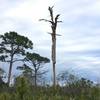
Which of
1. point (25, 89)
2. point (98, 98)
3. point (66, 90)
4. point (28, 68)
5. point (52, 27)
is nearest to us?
point (25, 89)

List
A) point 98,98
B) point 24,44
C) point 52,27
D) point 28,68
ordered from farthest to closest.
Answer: point 28,68 < point 24,44 < point 52,27 < point 98,98

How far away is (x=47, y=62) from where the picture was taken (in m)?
54.5

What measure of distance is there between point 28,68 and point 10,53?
11.8 feet

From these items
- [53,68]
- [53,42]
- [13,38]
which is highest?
[13,38]

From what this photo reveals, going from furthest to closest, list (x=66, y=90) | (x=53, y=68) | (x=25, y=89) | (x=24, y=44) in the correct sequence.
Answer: (x=24, y=44) < (x=53, y=68) < (x=66, y=90) < (x=25, y=89)

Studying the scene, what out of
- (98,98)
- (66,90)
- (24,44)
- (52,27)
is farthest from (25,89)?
(24,44)

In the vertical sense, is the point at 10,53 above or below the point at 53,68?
above

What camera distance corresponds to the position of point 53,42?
27.7 metres

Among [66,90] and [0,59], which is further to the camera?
[0,59]

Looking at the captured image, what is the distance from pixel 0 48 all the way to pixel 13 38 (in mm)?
2711

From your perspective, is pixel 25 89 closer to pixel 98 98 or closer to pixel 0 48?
pixel 98 98

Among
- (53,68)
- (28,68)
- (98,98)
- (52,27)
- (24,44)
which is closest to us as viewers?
(98,98)

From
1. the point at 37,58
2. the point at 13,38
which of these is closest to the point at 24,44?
the point at 13,38

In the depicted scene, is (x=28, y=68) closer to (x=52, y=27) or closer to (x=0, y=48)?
(x=0, y=48)
